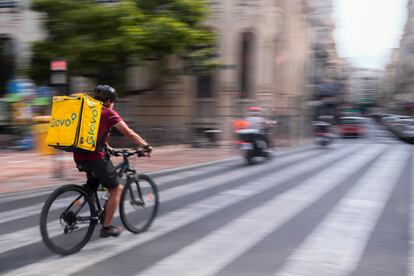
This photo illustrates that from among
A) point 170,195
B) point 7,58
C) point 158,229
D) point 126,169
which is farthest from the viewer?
point 7,58

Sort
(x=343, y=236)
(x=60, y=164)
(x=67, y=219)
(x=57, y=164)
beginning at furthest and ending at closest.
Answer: (x=57, y=164) → (x=60, y=164) → (x=343, y=236) → (x=67, y=219)

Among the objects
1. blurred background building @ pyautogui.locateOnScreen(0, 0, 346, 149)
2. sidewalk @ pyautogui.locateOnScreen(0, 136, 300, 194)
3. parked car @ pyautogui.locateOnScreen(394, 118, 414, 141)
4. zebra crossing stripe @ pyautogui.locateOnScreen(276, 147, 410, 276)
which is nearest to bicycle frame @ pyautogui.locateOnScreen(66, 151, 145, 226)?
sidewalk @ pyautogui.locateOnScreen(0, 136, 300, 194)

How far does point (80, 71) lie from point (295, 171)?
29.1ft

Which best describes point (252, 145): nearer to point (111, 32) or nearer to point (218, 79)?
point (111, 32)

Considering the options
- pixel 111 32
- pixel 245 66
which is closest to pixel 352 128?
pixel 245 66

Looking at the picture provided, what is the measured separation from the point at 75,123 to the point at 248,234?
92.7 inches

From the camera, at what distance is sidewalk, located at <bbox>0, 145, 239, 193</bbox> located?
9961 mm

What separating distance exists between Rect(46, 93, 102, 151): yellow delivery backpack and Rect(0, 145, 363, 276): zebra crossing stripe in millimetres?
1048

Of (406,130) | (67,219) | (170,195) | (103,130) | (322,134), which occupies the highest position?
(103,130)

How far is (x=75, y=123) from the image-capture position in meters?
4.76

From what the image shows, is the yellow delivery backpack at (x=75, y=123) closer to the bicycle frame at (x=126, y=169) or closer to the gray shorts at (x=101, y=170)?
the gray shorts at (x=101, y=170)

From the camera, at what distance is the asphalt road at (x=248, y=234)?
454 centimetres

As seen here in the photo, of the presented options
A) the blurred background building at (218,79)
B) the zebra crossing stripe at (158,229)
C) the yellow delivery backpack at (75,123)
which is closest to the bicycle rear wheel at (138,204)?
the zebra crossing stripe at (158,229)

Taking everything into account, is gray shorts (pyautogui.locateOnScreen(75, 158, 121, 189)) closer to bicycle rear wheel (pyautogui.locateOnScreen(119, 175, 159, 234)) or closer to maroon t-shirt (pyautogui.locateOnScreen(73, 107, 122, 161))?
maroon t-shirt (pyautogui.locateOnScreen(73, 107, 122, 161))
